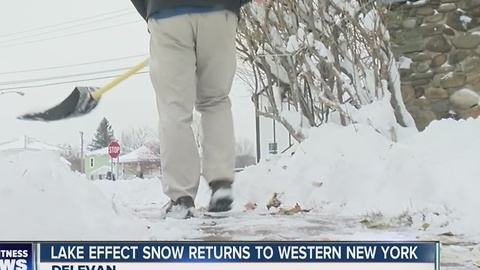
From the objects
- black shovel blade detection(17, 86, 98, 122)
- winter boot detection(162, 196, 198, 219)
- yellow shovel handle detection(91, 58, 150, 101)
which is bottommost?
winter boot detection(162, 196, 198, 219)

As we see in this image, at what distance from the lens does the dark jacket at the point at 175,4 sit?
6.81 ft

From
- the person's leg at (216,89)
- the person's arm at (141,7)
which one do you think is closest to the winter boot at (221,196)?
the person's leg at (216,89)

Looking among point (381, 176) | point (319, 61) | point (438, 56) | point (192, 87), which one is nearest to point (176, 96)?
point (192, 87)

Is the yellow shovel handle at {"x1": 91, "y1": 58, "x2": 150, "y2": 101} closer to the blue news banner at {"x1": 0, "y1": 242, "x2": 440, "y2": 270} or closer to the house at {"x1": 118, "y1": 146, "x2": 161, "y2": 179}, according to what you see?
the house at {"x1": 118, "y1": 146, "x2": 161, "y2": 179}

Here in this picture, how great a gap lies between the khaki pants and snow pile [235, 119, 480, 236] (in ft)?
0.49

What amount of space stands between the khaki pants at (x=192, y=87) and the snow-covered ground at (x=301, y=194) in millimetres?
87

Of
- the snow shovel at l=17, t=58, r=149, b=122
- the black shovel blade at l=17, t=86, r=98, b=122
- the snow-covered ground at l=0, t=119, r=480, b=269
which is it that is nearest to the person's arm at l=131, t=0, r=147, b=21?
the snow shovel at l=17, t=58, r=149, b=122

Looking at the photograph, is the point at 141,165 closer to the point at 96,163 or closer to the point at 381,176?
the point at 96,163

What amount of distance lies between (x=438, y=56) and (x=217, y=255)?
0.90 meters

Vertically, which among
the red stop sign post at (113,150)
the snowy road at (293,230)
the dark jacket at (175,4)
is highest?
the dark jacket at (175,4)

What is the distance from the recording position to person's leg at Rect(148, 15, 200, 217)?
2082 millimetres

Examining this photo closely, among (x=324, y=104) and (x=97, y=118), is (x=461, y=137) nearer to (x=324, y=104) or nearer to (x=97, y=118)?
(x=324, y=104)

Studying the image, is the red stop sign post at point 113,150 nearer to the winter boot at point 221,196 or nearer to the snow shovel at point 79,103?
the snow shovel at point 79,103

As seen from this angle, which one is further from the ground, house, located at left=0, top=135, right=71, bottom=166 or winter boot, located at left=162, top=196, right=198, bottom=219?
house, located at left=0, top=135, right=71, bottom=166
